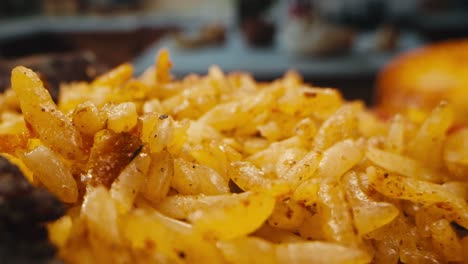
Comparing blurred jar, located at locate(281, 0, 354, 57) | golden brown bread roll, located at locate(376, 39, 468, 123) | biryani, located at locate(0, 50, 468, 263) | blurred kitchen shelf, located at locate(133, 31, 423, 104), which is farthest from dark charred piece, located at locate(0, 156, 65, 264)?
blurred jar, located at locate(281, 0, 354, 57)

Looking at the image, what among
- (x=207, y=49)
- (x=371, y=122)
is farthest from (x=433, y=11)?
(x=371, y=122)

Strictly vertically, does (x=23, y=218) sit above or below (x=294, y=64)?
above

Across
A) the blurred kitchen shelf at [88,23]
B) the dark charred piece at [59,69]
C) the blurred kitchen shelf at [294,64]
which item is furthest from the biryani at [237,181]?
the blurred kitchen shelf at [88,23]

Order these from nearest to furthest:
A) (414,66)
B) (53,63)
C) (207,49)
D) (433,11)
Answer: (53,63) → (414,66) → (207,49) → (433,11)

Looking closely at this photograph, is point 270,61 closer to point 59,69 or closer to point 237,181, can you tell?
point 59,69

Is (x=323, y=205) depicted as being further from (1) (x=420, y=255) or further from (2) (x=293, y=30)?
(2) (x=293, y=30)

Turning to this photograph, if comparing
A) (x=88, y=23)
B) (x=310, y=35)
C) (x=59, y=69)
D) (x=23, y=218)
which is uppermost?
(x=23, y=218)

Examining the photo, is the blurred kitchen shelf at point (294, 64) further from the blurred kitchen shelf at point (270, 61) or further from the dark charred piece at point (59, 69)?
the dark charred piece at point (59, 69)

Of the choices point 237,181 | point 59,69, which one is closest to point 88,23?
point 59,69
